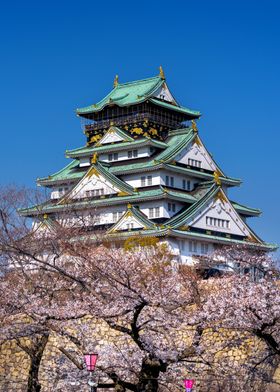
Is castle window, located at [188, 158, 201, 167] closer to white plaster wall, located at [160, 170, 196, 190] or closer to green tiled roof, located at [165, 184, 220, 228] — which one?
white plaster wall, located at [160, 170, 196, 190]

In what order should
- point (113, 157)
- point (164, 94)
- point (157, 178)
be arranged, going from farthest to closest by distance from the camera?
1. point (164, 94)
2. point (113, 157)
3. point (157, 178)

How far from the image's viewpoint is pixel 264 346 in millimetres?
20422

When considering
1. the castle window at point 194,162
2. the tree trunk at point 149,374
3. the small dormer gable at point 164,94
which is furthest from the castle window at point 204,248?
the tree trunk at point 149,374

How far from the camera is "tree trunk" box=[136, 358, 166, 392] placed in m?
15.5

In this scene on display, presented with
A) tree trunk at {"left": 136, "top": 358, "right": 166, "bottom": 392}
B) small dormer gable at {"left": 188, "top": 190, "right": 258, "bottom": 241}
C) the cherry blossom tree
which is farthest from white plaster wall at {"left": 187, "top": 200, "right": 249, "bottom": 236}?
tree trunk at {"left": 136, "top": 358, "right": 166, "bottom": 392}

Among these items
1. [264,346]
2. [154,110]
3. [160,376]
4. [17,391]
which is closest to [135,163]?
[154,110]

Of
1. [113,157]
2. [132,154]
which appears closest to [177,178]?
[132,154]

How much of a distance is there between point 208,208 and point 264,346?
99.8 feet

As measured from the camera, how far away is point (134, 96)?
183 ft

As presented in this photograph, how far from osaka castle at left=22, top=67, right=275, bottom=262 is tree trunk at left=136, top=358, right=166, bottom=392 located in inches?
1146

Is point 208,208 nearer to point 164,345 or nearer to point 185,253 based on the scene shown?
point 185,253

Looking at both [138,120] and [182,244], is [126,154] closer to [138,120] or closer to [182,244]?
[138,120]

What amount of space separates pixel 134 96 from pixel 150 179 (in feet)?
23.8

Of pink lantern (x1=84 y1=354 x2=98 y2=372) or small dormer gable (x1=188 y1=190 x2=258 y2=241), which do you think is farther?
small dormer gable (x1=188 y1=190 x2=258 y2=241)
